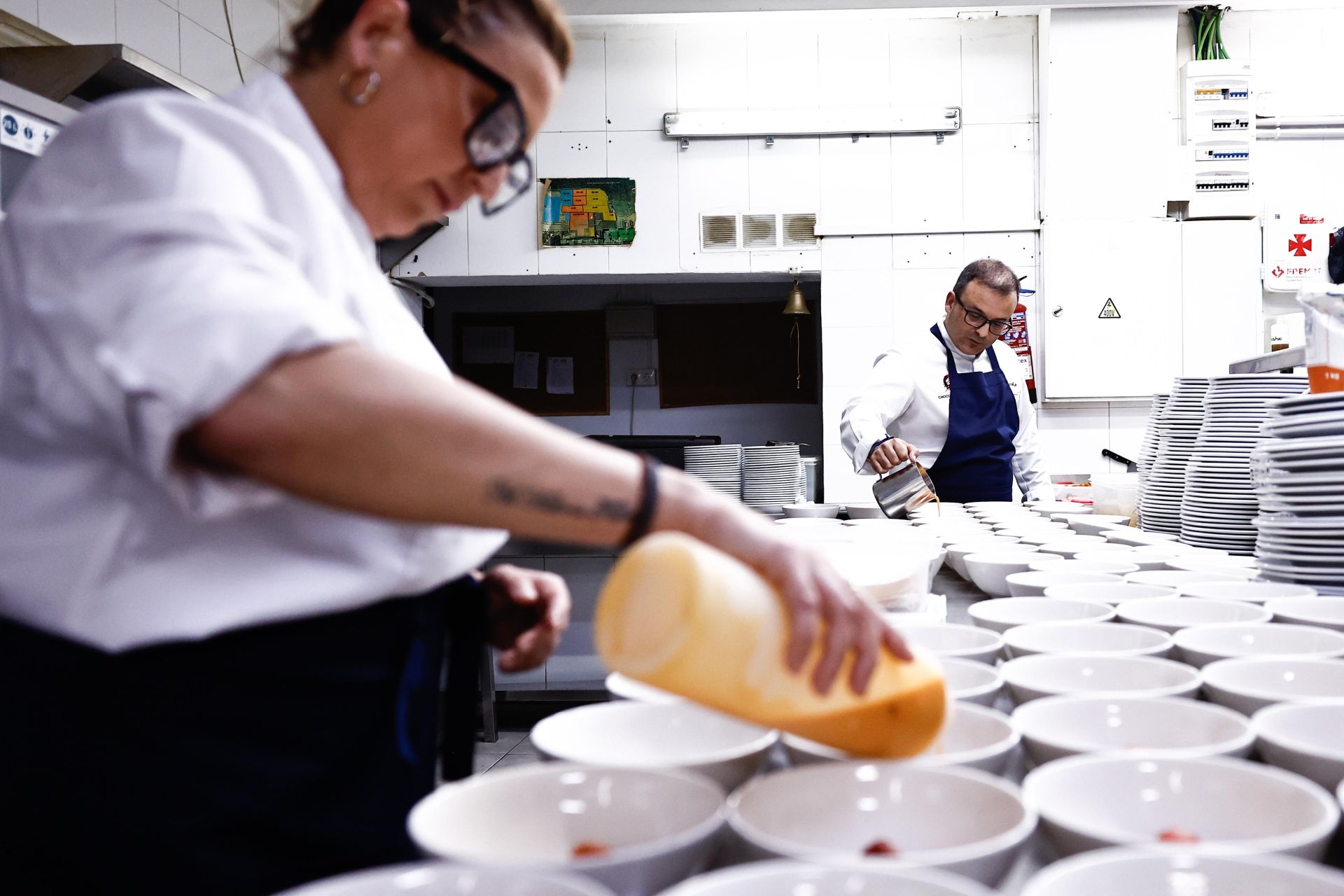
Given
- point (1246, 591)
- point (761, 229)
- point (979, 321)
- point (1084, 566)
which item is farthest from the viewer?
point (761, 229)

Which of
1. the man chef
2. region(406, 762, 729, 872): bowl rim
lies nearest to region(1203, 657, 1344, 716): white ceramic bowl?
region(406, 762, 729, 872): bowl rim

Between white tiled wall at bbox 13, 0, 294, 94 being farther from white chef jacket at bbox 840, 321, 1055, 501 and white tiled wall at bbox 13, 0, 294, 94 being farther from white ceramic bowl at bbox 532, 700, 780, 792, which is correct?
white chef jacket at bbox 840, 321, 1055, 501

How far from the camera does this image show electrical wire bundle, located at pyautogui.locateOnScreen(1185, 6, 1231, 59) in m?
4.91

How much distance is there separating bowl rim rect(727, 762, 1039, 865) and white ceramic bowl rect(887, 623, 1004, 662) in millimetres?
306

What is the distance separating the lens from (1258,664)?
946mm

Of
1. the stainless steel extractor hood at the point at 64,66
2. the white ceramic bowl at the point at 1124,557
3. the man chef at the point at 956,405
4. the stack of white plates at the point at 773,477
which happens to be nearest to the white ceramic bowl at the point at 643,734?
the white ceramic bowl at the point at 1124,557

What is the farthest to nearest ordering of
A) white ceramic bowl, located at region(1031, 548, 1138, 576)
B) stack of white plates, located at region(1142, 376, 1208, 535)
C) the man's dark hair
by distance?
the man's dark hair < stack of white plates, located at region(1142, 376, 1208, 535) < white ceramic bowl, located at region(1031, 548, 1138, 576)

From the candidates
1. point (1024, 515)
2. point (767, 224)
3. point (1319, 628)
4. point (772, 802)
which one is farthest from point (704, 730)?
point (767, 224)

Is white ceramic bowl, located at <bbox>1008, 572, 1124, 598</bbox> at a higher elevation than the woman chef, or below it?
below

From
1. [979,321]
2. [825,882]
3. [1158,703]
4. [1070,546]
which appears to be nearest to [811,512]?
[979,321]

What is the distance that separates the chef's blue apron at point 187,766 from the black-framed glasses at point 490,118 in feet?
1.41

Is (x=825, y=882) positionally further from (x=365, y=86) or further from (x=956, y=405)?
(x=956, y=405)

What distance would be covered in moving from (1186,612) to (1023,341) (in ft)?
12.8

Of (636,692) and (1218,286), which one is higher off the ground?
(1218,286)
